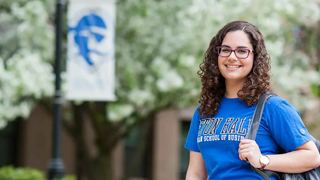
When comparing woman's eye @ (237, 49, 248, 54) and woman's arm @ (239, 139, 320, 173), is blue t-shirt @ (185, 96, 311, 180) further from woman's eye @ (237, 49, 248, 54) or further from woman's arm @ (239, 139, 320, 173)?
woman's eye @ (237, 49, 248, 54)

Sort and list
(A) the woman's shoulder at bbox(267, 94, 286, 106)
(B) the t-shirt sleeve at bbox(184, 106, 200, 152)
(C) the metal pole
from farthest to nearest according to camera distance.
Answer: (C) the metal pole < (B) the t-shirt sleeve at bbox(184, 106, 200, 152) < (A) the woman's shoulder at bbox(267, 94, 286, 106)

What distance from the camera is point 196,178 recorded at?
3078 millimetres

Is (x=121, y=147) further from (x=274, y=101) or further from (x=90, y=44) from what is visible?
(x=274, y=101)

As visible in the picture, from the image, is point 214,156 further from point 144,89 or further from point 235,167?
point 144,89

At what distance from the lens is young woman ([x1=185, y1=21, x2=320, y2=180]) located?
2.68 metres

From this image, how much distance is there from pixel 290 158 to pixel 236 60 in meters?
0.53

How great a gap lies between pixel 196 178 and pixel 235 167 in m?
0.38

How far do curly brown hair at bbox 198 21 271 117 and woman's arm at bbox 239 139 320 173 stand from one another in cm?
25

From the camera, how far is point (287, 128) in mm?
2684

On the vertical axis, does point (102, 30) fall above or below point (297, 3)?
below

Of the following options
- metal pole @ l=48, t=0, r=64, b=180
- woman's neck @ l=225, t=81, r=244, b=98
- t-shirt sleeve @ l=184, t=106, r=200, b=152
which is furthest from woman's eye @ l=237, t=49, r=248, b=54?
metal pole @ l=48, t=0, r=64, b=180

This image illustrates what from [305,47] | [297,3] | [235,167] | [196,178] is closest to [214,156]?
[235,167]

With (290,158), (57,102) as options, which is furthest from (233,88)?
(57,102)

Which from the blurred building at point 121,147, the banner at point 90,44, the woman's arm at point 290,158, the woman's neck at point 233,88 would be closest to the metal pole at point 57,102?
the banner at point 90,44
